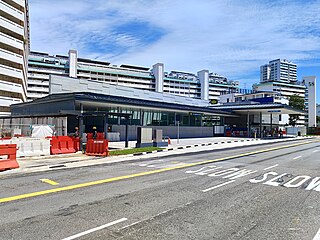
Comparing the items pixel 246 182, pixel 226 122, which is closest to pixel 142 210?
pixel 246 182

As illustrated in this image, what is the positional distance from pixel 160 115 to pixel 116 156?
21.0 metres

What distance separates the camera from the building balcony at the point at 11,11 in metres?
49.1

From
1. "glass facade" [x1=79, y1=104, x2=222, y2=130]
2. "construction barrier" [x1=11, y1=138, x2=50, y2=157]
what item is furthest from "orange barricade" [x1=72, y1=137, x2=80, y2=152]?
"glass facade" [x1=79, y1=104, x2=222, y2=130]

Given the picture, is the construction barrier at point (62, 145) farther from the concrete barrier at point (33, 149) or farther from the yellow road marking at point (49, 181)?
the yellow road marking at point (49, 181)

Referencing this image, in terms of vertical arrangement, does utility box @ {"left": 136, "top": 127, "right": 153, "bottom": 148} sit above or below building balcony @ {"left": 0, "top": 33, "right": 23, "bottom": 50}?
below

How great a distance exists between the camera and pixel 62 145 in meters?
19.3

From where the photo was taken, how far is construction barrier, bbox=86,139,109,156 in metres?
18.3

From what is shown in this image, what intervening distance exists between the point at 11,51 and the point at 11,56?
10.6 feet

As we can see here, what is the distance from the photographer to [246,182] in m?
9.90

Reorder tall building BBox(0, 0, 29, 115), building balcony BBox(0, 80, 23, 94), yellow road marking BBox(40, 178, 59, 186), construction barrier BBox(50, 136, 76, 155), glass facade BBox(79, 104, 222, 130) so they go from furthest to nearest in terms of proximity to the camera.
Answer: tall building BBox(0, 0, 29, 115)
building balcony BBox(0, 80, 23, 94)
glass facade BBox(79, 104, 222, 130)
construction barrier BBox(50, 136, 76, 155)
yellow road marking BBox(40, 178, 59, 186)

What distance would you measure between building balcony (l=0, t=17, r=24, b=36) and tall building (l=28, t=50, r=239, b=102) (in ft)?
147

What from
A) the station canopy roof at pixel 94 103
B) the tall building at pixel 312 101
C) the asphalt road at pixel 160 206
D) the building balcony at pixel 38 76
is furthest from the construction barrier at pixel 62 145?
the tall building at pixel 312 101

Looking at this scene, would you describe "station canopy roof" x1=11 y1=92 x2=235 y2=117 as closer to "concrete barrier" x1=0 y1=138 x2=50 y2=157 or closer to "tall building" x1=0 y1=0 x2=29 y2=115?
"concrete barrier" x1=0 y1=138 x2=50 y2=157

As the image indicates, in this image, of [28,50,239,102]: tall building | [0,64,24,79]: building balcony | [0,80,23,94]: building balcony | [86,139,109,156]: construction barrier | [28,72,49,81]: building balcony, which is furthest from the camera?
[28,50,239,102]: tall building
